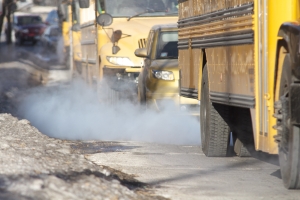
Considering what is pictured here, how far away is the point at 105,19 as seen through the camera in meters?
14.9

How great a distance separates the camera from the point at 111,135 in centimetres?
1183

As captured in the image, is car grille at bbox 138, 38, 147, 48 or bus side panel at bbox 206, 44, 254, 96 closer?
bus side panel at bbox 206, 44, 254, 96

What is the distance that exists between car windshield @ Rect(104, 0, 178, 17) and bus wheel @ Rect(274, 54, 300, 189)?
9772 millimetres

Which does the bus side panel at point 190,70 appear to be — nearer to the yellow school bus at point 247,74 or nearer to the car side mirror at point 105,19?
the yellow school bus at point 247,74

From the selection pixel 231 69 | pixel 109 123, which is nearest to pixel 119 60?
pixel 109 123

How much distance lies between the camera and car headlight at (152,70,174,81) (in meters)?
12.4

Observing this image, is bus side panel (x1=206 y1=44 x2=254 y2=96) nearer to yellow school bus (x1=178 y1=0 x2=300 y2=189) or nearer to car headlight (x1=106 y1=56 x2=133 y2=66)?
yellow school bus (x1=178 y1=0 x2=300 y2=189)

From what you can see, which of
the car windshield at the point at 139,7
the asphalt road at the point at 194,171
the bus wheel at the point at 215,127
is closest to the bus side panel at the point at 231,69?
the bus wheel at the point at 215,127

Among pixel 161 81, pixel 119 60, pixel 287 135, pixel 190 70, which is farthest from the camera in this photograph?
pixel 119 60

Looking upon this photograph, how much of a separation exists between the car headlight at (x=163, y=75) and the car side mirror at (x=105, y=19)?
107 inches

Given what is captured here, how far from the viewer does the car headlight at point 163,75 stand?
12.4 m

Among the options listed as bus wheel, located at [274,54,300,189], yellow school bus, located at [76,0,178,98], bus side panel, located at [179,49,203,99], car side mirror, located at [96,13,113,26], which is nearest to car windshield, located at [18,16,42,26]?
yellow school bus, located at [76,0,178,98]

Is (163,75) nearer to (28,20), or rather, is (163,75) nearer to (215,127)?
(215,127)

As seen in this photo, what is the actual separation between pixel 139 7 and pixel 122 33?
0.92m
